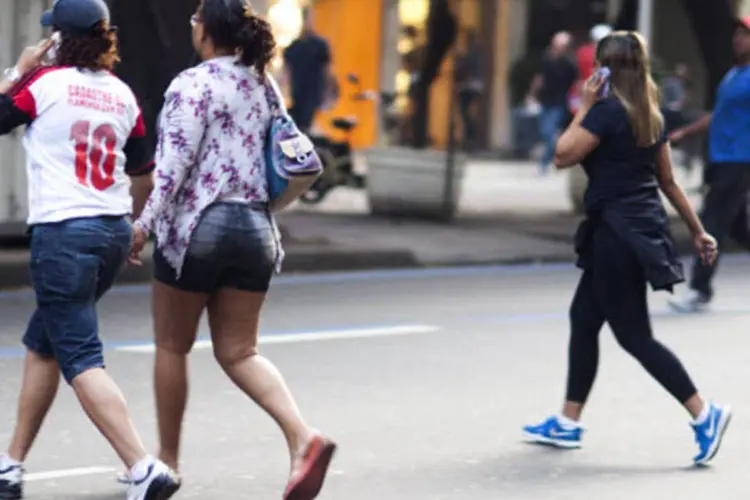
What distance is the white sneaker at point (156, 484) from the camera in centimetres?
639

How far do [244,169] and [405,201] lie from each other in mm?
11222

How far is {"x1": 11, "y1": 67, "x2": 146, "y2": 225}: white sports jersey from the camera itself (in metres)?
6.45

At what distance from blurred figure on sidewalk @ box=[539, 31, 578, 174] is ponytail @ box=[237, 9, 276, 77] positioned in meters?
19.7

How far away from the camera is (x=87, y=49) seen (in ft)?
21.4

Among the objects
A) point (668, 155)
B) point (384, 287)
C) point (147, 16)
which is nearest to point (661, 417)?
point (668, 155)

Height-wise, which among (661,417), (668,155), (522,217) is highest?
(668,155)

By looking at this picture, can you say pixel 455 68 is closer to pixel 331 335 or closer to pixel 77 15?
pixel 331 335

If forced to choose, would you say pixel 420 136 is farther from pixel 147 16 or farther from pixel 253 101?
pixel 253 101

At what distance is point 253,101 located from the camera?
21.5ft

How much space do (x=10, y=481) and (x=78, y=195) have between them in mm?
1029

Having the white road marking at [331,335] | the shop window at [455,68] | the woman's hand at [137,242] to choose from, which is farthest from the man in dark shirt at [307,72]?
the woman's hand at [137,242]

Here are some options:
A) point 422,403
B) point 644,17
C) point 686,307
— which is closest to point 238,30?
point 422,403

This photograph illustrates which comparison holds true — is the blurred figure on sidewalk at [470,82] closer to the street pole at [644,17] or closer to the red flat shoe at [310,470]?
the street pole at [644,17]

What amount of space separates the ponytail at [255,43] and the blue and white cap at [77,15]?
46cm
